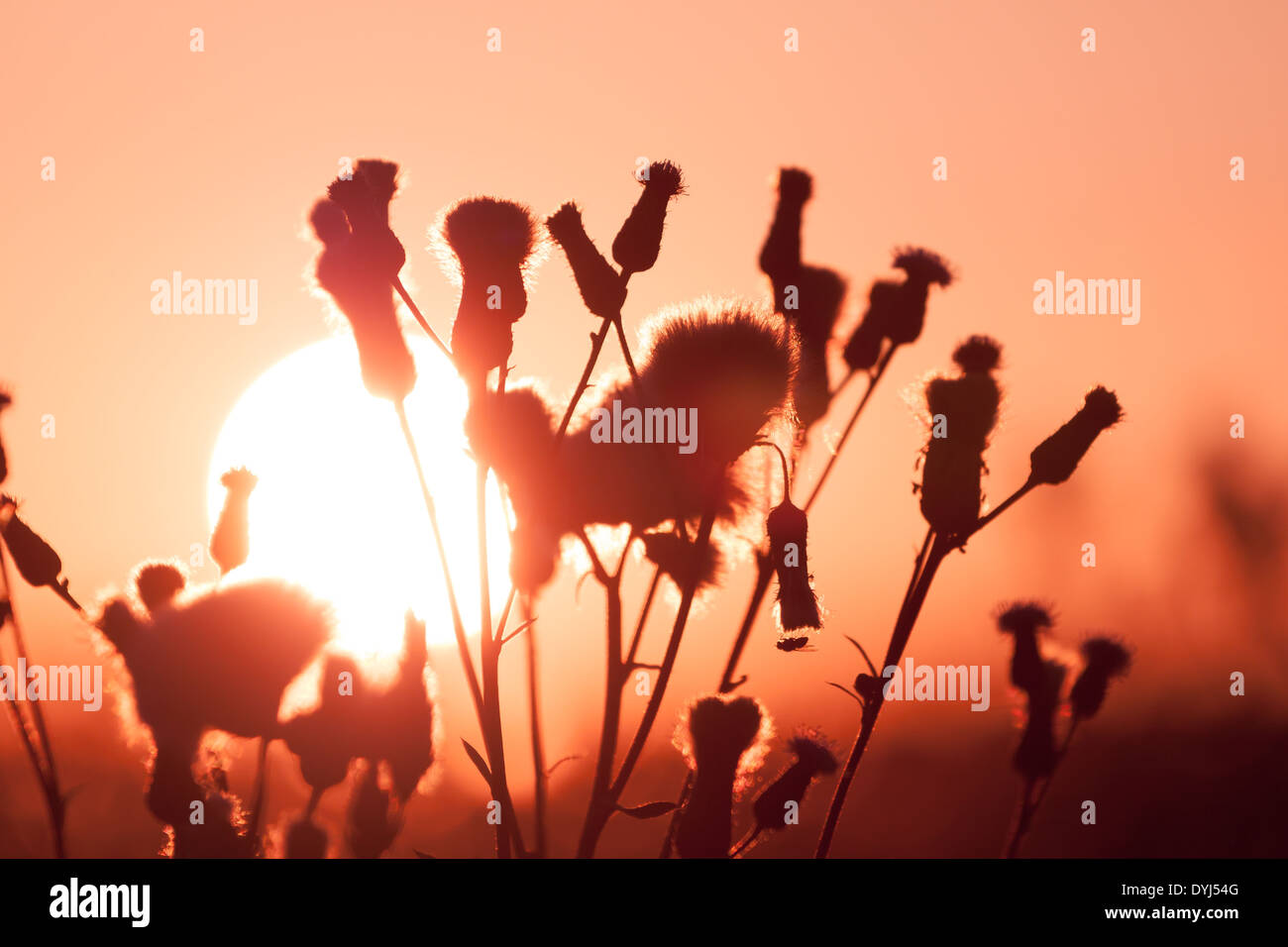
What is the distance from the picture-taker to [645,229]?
6.09 ft

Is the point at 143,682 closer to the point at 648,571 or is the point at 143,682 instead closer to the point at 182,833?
the point at 182,833

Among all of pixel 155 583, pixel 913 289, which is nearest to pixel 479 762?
A: pixel 155 583

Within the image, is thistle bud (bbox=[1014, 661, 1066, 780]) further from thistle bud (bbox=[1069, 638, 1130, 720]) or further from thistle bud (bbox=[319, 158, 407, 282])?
thistle bud (bbox=[319, 158, 407, 282])

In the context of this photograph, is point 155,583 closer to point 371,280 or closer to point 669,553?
point 371,280

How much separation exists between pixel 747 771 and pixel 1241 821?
52.0ft

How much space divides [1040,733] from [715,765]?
0.77 meters

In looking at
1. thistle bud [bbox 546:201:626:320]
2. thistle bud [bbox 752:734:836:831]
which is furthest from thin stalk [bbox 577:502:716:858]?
thistle bud [bbox 546:201:626:320]

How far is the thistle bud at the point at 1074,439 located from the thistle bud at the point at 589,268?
814 millimetres

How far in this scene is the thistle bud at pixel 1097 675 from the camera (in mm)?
2139

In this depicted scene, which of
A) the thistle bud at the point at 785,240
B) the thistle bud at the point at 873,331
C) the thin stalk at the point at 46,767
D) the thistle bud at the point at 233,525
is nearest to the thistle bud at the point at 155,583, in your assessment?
the thistle bud at the point at 233,525

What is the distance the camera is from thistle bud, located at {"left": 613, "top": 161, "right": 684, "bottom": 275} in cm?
186

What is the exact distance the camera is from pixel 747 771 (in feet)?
6.23

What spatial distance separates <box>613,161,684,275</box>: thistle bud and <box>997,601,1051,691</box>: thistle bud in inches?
37.8
